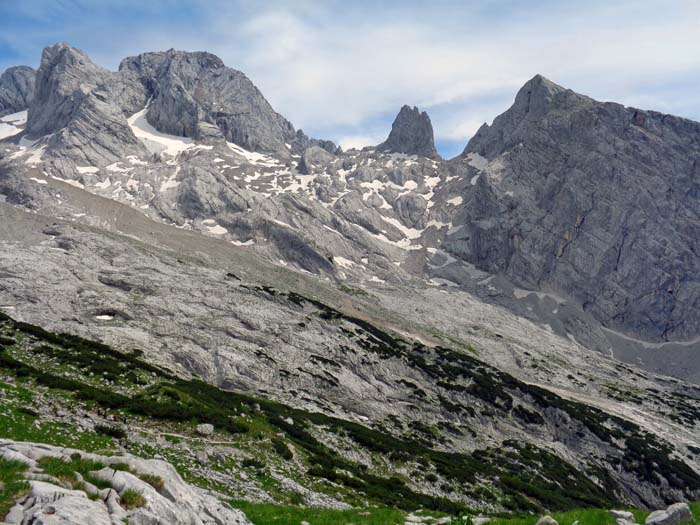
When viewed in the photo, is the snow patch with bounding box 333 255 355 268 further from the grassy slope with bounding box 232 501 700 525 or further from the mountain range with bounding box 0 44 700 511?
the grassy slope with bounding box 232 501 700 525

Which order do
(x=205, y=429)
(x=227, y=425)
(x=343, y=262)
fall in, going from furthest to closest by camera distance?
(x=343, y=262) → (x=227, y=425) → (x=205, y=429)

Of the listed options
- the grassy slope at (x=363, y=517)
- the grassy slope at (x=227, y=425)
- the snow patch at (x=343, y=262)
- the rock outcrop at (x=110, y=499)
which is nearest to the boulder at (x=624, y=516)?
the grassy slope at (x=363, y=517)

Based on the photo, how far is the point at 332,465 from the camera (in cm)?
3331

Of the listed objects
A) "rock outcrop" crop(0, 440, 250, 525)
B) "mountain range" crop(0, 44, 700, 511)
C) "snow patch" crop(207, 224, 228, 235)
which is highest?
"snow patch" crop(207, 224, 228, 235)

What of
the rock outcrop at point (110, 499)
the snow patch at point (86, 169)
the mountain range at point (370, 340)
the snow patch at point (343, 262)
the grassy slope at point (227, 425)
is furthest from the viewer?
the snow patch at point (86, 169)

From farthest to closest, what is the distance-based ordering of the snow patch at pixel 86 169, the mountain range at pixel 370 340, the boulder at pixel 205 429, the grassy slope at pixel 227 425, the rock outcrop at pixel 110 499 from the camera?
the snow patch at pixel 86 169
the mountain range at pixel 370 340
the boulder at pixel 205 429
the grassy slope at pixel 227 425
the rock outcrop at pixel 110 499

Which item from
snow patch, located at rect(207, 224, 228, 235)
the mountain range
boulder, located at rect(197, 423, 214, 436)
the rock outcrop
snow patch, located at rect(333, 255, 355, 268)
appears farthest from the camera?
snow patch, located at rect(333, 255, 355, 268)

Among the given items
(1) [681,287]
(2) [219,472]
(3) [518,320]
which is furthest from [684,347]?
(2) [219,472]

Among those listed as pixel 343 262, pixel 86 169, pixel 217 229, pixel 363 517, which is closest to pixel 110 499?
pixel 363 517

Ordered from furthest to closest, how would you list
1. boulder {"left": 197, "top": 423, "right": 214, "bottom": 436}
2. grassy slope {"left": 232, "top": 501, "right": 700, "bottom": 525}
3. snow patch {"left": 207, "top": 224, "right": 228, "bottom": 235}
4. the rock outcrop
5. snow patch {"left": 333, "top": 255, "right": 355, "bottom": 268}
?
snow patch {"left": 333, "top": 255, "right": 355, "bottom": 268}, snow patch {"left": 207, "top": 224, "right": 228, "bottom": 235}, boulder {"left": 197, "top": 423, "right": 214, "bottom": 436}, grassy slope {"left": 232, "top": 501, "right": 700, "bottom": 525}, the rock outcrop

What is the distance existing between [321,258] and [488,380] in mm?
96403

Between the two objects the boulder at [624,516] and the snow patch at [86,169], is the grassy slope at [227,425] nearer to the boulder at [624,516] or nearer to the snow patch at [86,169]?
the boulder at [624,516]

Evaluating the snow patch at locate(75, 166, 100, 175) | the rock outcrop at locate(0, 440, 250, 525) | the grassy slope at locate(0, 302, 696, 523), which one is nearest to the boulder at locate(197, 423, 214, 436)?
the grassy slope at locate(0, 302, 696, 523)

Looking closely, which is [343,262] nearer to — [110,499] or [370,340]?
[370,340]
